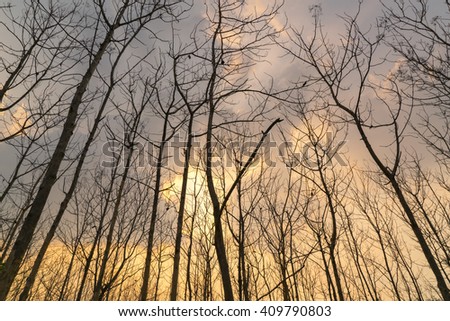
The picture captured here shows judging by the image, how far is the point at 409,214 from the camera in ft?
12.3

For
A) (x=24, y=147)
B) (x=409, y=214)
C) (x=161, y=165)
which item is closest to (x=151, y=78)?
(x=161, y=165)

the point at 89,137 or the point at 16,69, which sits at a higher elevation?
the point at 16,69

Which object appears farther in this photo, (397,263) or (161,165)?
(397,263)

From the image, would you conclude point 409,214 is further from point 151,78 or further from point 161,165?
point 151,78

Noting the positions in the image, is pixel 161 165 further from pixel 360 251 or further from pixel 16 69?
pixel 360 251

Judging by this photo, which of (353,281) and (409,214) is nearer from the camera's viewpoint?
(409,214)

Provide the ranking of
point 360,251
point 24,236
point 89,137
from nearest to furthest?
point 24,236 < point 89,137 < point 360,251

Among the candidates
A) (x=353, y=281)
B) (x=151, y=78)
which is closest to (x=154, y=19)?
(x=151, y=78)

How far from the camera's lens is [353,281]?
10586mm

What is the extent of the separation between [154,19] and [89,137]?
1.82m
